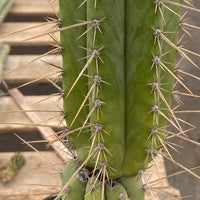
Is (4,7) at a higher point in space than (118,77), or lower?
higher

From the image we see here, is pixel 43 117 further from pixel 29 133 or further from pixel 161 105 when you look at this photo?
pixel 161 105

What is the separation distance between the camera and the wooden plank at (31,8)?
1.80m

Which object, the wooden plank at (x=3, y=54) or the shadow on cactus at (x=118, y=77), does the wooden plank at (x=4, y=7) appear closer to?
the wooden plank at (x=3, y=54)

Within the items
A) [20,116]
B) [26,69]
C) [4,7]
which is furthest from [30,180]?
[4,7]

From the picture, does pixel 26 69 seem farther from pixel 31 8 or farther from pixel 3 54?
pixel 31 8

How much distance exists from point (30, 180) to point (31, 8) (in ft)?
3.46

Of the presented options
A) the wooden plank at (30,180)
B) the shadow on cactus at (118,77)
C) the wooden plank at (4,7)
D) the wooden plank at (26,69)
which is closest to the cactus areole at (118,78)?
the shadow on cactus at (118,77)

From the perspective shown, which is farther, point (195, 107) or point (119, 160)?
point (195, 107)

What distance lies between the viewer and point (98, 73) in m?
0.45

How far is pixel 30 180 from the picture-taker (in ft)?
3.55

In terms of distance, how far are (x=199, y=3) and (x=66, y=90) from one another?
1.31 feet

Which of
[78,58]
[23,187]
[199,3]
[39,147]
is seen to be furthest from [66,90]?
[39,147]

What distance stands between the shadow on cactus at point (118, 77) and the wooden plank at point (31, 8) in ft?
4.39

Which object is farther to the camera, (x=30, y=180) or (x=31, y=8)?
(x=31, y=8)
